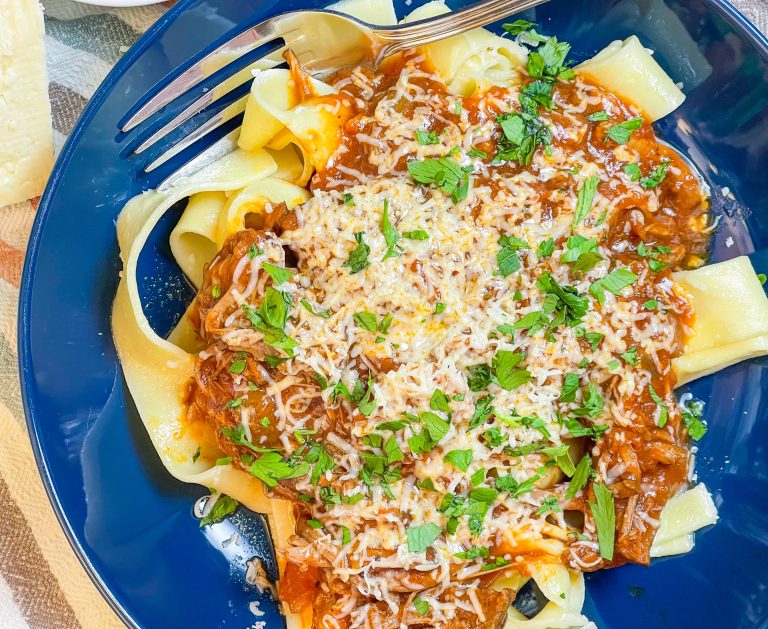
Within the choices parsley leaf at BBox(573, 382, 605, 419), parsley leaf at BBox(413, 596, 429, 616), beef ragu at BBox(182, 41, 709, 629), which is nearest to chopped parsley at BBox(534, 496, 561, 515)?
beef ragu at BBox(182, 41, 709, 629)

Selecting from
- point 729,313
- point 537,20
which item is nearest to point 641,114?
point 537,20

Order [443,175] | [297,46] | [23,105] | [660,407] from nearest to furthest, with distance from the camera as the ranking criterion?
1. [443,175]
2. [660,407]
3. [297,46]
4. [23,105]

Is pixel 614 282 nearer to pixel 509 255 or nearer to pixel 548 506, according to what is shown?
pixel 509 255

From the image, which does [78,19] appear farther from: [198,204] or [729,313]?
[729,313]

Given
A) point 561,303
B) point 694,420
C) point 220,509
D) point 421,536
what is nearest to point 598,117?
point 561,303

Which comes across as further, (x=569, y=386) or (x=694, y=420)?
(x=694, y=420)

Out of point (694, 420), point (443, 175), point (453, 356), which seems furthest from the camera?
point (694, 420)

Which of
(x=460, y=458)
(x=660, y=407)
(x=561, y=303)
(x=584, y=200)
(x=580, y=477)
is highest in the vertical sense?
(x=584, y=200)
